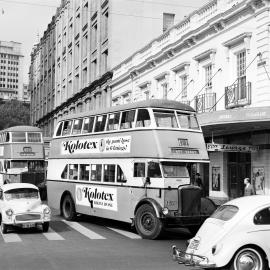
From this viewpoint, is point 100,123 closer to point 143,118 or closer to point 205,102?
point 143,118

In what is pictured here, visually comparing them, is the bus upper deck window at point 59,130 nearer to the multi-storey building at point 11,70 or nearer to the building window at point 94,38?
the building window at point 94,38

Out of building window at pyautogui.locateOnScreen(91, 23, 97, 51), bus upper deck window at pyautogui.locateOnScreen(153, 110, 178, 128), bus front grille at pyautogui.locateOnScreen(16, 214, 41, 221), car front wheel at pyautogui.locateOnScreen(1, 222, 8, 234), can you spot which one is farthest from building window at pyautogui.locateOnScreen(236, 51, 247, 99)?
building window at pyautogui.locateOnScreen(91, 23, 97, 51)

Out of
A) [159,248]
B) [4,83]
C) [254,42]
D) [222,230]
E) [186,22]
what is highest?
[4,83]

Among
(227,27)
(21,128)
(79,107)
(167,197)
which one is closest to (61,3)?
(79,107)

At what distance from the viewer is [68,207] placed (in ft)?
70.3

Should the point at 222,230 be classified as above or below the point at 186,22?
below

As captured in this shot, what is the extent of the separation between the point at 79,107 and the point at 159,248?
43.6 metres

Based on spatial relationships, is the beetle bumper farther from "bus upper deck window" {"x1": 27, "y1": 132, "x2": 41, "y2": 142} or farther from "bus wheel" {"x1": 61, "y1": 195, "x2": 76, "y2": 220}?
"bus upper deck window" {"x1": 27, "y1": 132, "x2": 41, "y2": 142}

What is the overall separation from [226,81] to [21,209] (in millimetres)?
12945

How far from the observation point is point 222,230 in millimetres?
9969

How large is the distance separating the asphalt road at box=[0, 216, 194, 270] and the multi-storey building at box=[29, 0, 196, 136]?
28.4 m

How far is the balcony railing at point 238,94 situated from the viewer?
23.1 metres

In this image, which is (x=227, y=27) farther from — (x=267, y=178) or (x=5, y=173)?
(x=5, y=173)

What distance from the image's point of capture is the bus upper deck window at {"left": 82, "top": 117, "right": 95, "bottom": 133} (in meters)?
20.1
